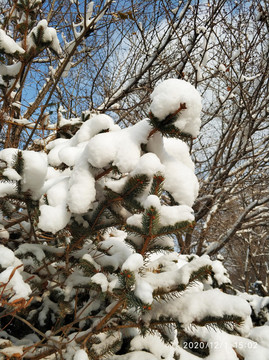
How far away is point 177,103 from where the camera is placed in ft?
3.49

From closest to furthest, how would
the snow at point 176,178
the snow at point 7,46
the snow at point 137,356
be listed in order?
the snow at point 176,178
the snow at point 137,356
the snow at point 7,46

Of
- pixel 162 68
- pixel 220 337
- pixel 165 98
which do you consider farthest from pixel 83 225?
pixel 162 68

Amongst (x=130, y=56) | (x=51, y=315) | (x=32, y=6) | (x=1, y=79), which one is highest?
(x=130, y=56)

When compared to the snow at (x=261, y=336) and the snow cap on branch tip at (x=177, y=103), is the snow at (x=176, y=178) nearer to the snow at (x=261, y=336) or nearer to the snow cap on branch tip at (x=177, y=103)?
the snow cap on branch tip at (x=177, y=103)

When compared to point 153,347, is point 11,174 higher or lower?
higher

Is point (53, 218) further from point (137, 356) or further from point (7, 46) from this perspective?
point (7, 46)

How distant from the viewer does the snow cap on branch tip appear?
106 centimetres

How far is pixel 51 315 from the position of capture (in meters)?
1.71

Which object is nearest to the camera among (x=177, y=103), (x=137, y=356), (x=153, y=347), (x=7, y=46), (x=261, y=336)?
(x=177, y=103)

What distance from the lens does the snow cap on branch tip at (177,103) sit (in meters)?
1.06

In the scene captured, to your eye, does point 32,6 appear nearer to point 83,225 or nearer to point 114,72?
point 83,225

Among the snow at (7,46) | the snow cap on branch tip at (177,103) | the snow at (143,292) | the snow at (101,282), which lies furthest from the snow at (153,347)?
the snow at (7,46)

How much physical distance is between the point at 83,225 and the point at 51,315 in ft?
2.55

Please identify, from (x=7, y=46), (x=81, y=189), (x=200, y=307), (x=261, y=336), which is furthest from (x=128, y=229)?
(x=261, y=336)
